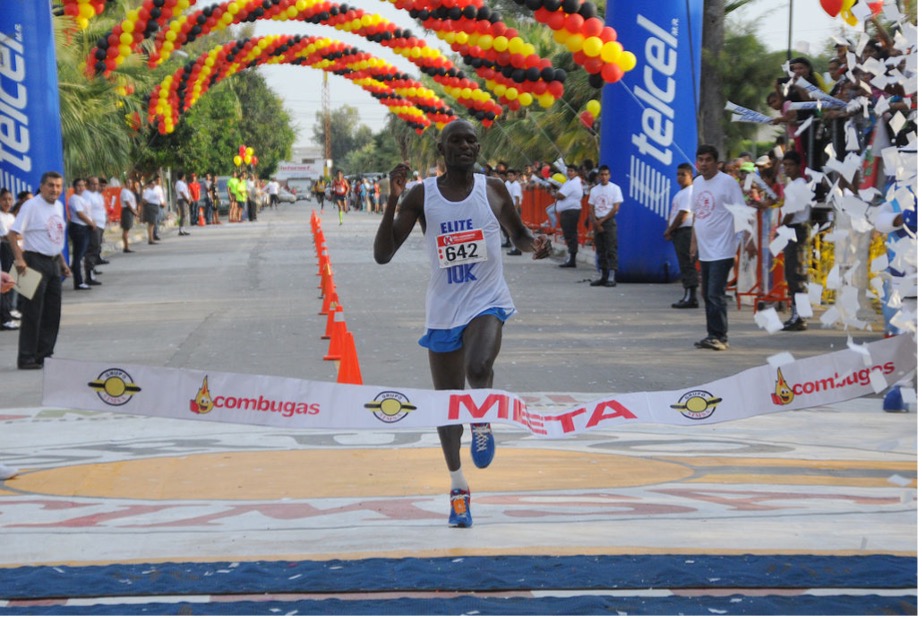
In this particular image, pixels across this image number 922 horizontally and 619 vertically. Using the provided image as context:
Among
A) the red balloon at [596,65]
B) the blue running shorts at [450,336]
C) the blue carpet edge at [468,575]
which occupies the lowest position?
the blue carpet edge at [468,575]

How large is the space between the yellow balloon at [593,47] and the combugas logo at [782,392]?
50.2ft

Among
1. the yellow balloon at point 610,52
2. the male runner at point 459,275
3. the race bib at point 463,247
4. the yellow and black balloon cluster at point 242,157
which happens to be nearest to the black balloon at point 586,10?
the yellow balloon at point 610,52

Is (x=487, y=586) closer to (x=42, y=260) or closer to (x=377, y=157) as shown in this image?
(x=42, y=260)

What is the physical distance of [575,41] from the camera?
69.4 ft

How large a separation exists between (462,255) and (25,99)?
677 inches

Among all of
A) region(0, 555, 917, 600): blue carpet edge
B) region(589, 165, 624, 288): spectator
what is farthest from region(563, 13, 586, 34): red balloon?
region(0, 555, 917, 600): blue carpet edge

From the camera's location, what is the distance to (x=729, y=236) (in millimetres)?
13219

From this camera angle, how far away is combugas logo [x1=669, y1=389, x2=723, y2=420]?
19.5ft

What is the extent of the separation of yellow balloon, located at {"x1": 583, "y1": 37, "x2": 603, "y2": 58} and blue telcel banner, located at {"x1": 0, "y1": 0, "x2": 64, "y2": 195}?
8887 millimetres

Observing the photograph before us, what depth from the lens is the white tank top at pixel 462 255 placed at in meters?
6.45

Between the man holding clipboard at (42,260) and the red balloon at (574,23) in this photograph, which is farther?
the red balloon at (574,23)

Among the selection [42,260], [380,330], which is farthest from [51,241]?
[380,330]

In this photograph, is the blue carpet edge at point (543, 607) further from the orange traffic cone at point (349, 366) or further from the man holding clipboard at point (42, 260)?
the man holding clipboard at point (42, 260)

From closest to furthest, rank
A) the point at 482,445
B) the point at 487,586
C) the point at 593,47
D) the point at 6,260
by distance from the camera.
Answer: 1. the point at 487,586
2. the point at 482,445
3. the point at 6,260
4. the point at 593,47
